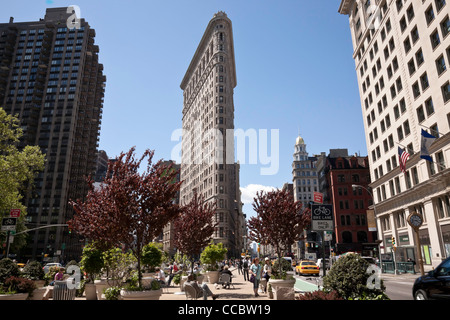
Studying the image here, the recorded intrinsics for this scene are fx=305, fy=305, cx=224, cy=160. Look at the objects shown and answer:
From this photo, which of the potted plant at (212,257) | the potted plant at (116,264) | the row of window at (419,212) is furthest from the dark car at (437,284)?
the row of window at (419,212)

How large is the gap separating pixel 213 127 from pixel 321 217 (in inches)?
3263

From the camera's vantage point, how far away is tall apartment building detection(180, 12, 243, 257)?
87812mm

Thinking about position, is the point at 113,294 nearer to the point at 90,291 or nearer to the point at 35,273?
the point at 90,291

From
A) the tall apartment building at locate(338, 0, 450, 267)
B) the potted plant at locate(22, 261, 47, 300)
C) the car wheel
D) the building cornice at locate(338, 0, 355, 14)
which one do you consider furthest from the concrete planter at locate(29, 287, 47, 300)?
the building cornice at locate(338, 0, 355, 14)

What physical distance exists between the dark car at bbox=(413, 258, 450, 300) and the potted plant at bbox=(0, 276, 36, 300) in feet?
43.8

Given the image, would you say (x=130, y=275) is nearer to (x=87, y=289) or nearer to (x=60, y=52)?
(x=87, y=289)

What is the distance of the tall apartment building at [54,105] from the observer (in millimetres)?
99738

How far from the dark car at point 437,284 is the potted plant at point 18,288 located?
13354 mm

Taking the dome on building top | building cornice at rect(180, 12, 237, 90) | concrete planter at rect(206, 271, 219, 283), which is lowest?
concrete planter at rect(206, 271, 219, 283)

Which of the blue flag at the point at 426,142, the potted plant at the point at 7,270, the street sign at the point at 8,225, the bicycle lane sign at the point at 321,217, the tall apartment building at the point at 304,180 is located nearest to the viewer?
the bicycle lane sign at the point at 321,217

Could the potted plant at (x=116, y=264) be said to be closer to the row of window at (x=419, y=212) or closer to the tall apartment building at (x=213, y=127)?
the row of window at (x=419, y=212)

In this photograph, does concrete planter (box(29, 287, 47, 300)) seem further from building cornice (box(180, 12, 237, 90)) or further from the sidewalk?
building cornice (box(180, 12, 237, 90))

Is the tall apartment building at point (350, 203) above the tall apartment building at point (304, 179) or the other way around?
the other way around
